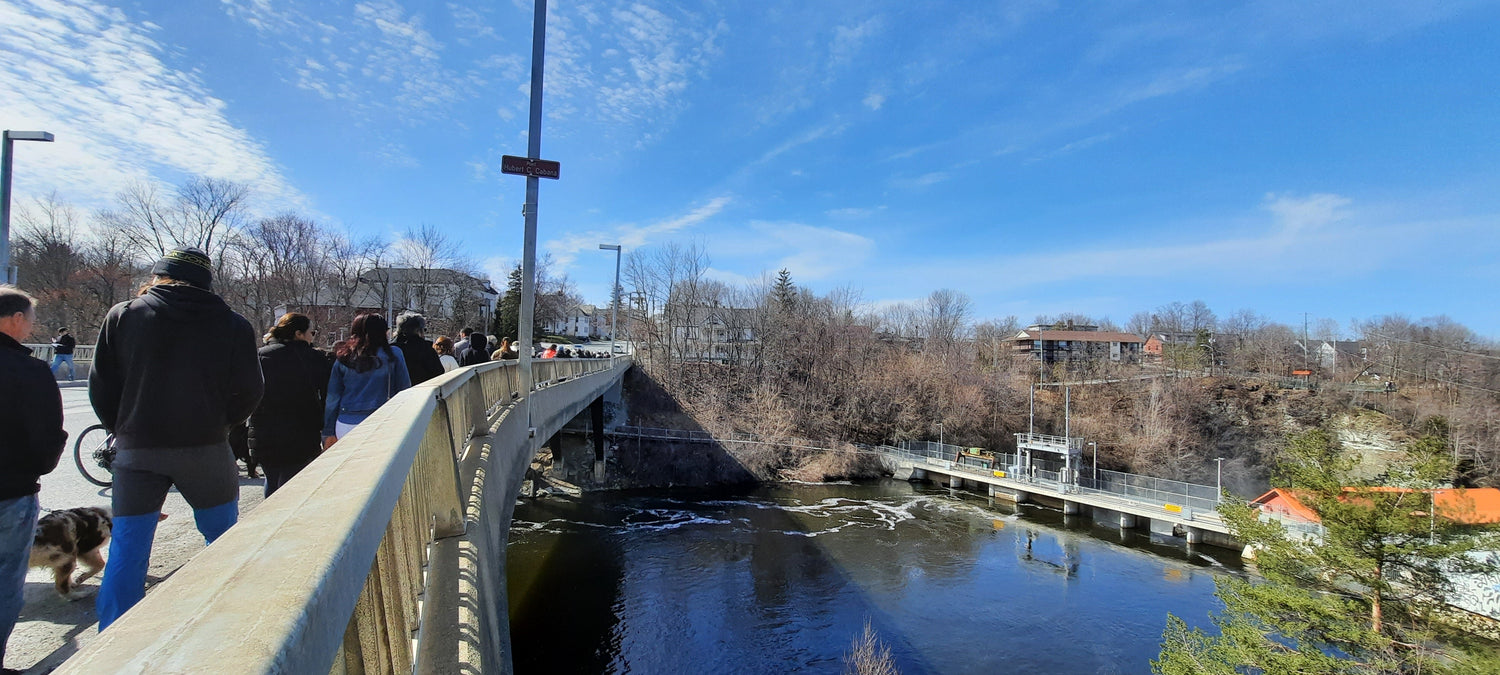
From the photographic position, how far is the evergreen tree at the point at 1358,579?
13227 mm

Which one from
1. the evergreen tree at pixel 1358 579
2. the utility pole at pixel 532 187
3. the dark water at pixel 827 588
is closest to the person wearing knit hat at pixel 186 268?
the utility pole at pixel 532 187

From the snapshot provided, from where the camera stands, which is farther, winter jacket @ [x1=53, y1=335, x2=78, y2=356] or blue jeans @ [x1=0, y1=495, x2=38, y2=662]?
winter jacket @ [x1=53, y1=335, x2=78, y2=356]

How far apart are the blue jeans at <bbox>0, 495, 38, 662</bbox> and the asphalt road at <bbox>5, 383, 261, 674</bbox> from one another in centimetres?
97

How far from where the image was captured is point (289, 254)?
4497 cm

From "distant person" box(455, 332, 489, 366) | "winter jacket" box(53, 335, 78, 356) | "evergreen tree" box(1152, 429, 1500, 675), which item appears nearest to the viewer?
"distant person" box(455, 332, 489, 366)

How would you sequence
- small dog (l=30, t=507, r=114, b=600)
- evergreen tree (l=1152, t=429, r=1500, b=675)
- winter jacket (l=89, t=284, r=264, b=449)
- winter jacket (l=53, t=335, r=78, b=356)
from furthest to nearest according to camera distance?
winter jacket (l=53, t=335, r=78, b=356), evergreen tree (l=1152, t=429, r=1500, b=675), small dog (l=30, t=507, r=114, b=600), winter jacket (l=89, t=284, r=264, b=449)

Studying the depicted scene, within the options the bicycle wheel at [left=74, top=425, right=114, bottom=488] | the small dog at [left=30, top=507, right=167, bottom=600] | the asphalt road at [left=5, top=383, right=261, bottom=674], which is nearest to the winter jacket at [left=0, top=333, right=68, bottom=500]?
→ the asphalt road at [left=5, top=383, right=261, bottom=674]

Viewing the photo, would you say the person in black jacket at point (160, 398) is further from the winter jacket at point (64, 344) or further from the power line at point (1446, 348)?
the power line at point (1446, 348)

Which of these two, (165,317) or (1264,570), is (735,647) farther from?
(165,317)

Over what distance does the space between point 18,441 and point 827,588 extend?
2059cm

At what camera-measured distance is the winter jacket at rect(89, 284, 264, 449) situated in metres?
3.22

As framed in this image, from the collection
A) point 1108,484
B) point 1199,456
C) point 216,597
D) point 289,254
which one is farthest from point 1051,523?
point 289,254

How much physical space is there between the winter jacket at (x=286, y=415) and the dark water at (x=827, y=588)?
1248 centimetres

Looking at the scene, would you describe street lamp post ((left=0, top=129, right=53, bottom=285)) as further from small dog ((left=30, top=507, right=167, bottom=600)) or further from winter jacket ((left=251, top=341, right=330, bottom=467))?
winter jacket ((left=251, top=341, right=330, bottom=467))
